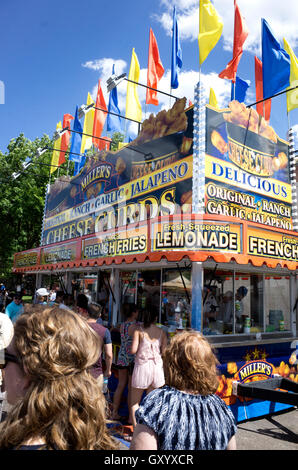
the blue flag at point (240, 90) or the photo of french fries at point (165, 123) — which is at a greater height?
the blue flag at point (240, 90)

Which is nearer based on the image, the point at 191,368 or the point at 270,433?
the point at 191,368

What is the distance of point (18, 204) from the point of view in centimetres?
2233

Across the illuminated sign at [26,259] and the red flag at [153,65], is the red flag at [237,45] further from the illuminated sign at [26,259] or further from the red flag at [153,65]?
the illuminated sign at [26,259]

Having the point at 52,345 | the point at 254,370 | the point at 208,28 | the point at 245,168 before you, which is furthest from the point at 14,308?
the point at 208,28

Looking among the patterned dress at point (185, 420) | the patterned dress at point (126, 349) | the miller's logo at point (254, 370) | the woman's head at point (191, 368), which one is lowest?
the miller's logo at point (254, 370)

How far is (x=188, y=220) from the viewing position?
561 cm

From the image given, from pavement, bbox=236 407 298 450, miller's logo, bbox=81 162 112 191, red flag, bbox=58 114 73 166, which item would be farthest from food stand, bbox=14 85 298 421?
red flag, bbox=58 114 73 166

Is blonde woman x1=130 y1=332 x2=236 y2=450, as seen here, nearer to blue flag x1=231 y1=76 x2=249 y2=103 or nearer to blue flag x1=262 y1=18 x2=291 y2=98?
blue flag x1=262 y1=18 x2=291 y2=98

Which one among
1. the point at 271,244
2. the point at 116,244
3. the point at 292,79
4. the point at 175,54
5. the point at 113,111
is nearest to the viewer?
the point at 271,244

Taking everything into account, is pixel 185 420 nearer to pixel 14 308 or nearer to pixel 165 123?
pixel 14 308

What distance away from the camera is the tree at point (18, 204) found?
2238 centimetres

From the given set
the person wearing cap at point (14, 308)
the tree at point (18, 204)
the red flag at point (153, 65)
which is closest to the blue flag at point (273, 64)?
the red flag at point (153, 65)

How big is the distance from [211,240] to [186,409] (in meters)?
4.07

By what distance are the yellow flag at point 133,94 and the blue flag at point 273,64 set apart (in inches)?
175
